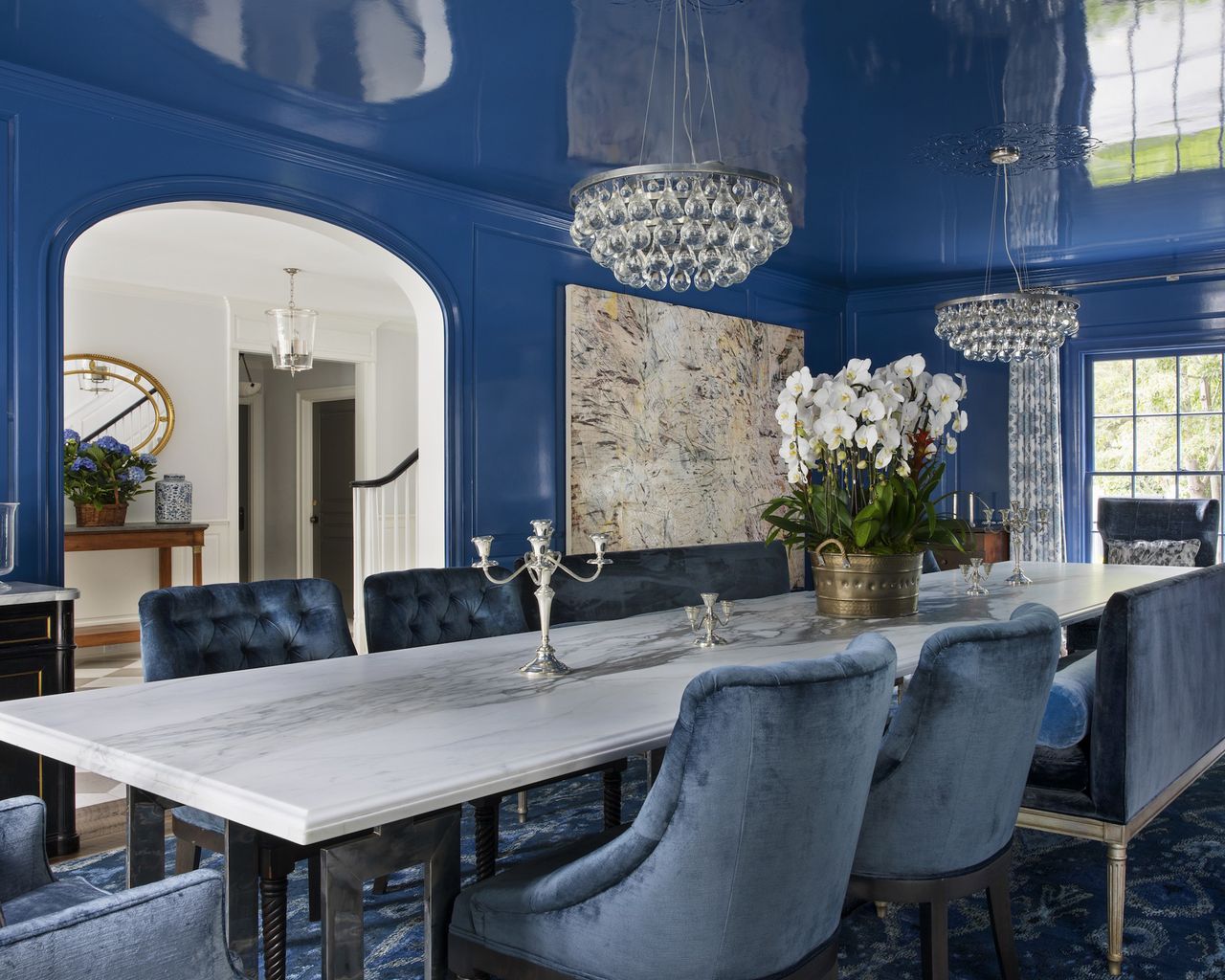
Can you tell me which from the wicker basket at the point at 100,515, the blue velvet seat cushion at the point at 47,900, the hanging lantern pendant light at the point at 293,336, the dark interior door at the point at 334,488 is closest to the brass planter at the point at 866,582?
the blue velvet seat cushion at the point at 47,900

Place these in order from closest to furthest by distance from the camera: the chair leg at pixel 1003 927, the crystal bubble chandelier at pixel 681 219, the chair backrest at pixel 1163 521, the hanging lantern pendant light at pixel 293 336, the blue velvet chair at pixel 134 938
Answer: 1. the blue velvet chair at pixel 134 938
2. the chair leg at pixel 1003 927
3. the crystal bubble chandelier at pixel 681 219
4. the chair backrest at pixel 1163 521
5. the hanging lantern pendant light at pixel 293 336

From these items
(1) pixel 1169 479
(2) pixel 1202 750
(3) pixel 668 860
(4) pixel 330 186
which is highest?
(4) pixel 330 186

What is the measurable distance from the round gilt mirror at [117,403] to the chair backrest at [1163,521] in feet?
20.3

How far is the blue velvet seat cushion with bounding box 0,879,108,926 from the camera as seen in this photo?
63.7 inches

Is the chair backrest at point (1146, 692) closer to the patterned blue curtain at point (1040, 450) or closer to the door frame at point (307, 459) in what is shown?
the patterned blue curtain at point (1040, 450)

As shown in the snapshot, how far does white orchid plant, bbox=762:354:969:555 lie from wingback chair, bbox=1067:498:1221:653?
3615 millimetres

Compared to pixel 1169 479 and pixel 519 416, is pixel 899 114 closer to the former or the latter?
pixel 519 416

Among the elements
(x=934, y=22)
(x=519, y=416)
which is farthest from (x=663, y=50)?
(x=519, y=416)

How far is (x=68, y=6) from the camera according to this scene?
3.19 metres

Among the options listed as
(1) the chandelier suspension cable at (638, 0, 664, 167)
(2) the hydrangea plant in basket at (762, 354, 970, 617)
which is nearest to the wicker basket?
(1) the chandelier suspension cable at (638, 0, 664, 167)

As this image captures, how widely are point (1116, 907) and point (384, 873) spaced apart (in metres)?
→ 1.84

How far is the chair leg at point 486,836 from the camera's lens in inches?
104

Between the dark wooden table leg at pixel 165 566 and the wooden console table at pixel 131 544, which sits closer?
the wooden console table at pixel 131 544

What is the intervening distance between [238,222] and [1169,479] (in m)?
5.82
